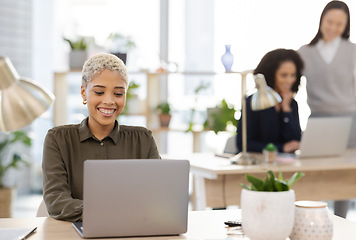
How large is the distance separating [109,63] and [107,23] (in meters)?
4.06

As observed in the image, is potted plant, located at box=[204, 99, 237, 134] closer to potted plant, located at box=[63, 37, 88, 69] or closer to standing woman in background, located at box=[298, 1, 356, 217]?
standing woman in background, located at box=[298, 1, 356, 217]

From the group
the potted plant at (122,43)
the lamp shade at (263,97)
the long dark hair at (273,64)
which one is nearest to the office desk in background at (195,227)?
the lamp shade at (263,97)

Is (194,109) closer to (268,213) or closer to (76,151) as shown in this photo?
(76,151)

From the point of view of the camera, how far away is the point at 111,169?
4.89ft

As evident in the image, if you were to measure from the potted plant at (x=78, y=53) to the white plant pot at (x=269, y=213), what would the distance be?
3.68 meters

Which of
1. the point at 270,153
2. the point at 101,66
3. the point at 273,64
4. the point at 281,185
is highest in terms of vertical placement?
the point at 273,64

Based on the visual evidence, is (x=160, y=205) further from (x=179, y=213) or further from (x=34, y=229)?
(x=34, y=229)

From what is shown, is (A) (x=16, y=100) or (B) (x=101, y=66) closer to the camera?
(A) (x=16, y=100)

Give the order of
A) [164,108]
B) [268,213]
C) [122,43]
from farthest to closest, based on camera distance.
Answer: [122,43], [164,108], [268,213]

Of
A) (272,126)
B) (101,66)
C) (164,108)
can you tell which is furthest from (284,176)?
(164,108)

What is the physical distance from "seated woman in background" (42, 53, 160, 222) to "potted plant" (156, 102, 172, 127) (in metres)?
2.92

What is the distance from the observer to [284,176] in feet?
10.6

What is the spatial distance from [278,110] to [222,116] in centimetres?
93

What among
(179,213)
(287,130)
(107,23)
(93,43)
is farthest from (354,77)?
(179,213)
